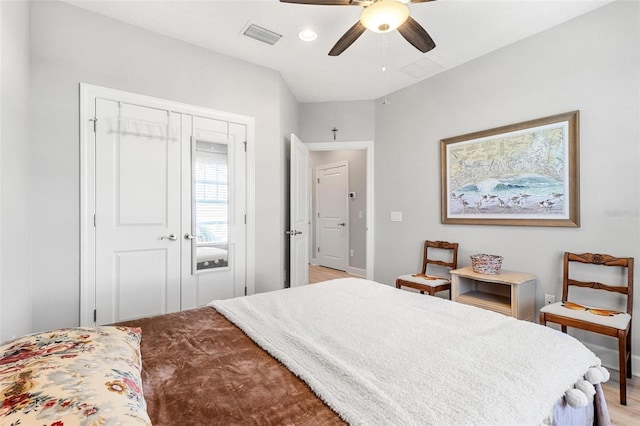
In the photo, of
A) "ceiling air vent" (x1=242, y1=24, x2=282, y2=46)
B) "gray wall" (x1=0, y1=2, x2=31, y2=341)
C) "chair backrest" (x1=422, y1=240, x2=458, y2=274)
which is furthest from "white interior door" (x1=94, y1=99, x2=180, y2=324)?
"chair backrest" (x1=422, y1=240, x2=458, y2=274)

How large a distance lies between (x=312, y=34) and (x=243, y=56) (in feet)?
2.73

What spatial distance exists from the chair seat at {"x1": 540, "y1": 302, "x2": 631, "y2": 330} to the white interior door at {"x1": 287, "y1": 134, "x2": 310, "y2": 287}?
7.94ft

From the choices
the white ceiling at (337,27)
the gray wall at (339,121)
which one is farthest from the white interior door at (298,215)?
the white ceiling at (337,27)

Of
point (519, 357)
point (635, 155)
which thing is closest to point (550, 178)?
point (635, 155)

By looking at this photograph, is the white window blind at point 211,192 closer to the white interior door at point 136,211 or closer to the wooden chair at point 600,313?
the white interior door at point 136,211

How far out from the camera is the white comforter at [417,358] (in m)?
0.80

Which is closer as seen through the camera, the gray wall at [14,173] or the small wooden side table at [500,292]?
the gray wall at [14,173]

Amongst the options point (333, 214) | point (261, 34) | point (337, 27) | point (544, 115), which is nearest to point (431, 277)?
point (544, 115)

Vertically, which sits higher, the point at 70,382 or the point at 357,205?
the point at 357,205

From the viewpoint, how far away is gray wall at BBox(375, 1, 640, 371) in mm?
2236

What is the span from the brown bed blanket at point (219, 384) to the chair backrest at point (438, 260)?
2.62 m

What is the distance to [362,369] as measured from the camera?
3.25 feet

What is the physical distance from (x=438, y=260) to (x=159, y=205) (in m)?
2.98

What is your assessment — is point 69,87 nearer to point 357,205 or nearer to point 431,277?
point 431,277
